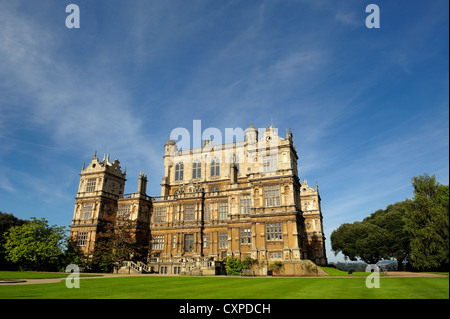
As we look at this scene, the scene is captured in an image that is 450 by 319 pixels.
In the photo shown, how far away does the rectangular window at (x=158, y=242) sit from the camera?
173 ft

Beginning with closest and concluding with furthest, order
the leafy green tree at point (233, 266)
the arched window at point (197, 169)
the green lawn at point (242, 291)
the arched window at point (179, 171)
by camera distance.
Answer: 1. the green lawn at point (242, 291)
2. the leafy green tree at point (233, 266)
3. the arched window at point (197, 169)
4. the arched window at point (179, 171)

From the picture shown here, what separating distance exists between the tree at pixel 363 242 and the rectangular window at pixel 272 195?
29401mm

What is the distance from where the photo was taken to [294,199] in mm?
42594

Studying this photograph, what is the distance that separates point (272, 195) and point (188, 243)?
18207 mm

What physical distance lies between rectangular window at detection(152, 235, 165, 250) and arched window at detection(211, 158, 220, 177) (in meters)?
17.1

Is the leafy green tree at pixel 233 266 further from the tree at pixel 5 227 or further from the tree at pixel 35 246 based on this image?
the tree at pixel 5 227

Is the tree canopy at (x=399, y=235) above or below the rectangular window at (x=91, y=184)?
below

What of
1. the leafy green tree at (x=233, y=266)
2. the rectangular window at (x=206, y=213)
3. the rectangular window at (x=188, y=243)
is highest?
the rectangular window at (x=206, y=213)

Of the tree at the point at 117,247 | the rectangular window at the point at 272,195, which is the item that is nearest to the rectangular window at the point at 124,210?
the tree at the point at 117,247

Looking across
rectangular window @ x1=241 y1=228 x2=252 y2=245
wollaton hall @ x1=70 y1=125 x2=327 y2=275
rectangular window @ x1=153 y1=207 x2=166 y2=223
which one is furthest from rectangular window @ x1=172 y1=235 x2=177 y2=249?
rectangular window @ x1=241 y1=228 x2=252 y2=245

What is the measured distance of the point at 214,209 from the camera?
51062 mm

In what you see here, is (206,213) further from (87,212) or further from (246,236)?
(87,212)

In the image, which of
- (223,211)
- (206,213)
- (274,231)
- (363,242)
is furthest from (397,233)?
(206,213)
